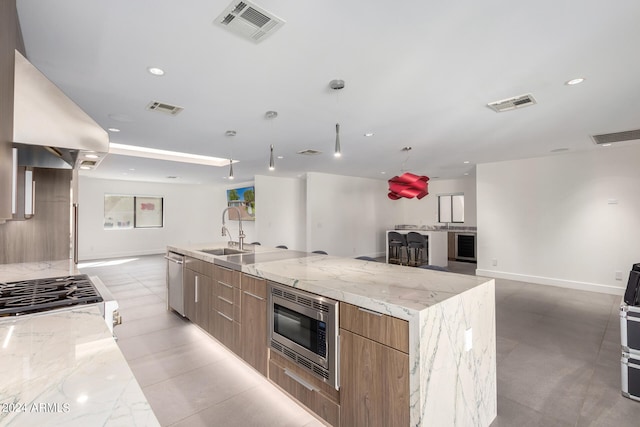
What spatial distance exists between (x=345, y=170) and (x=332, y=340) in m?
6.15

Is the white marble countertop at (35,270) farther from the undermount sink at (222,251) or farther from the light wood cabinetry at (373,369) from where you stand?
the light wood cabinetry at (373,369)

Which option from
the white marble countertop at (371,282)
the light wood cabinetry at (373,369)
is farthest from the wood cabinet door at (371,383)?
the white marble countertop at (371,282)

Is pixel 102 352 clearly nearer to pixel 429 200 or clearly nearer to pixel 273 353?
pixel 273 353

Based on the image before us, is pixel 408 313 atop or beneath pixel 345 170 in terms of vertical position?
beneath

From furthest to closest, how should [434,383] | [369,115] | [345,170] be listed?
[345,170], [369,115], [434,383]

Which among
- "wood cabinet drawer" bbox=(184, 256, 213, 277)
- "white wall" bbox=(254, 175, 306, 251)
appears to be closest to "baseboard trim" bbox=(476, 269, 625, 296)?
"white wall" bbox=(254, 175, 306, 251)

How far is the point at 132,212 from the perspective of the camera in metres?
9.78

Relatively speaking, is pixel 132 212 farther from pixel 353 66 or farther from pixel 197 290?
pixel 353 66

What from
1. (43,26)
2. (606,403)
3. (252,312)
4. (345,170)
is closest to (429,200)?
(345,170)

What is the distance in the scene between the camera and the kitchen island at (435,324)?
142 cm

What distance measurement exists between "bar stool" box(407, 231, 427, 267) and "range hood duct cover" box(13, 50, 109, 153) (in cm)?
699

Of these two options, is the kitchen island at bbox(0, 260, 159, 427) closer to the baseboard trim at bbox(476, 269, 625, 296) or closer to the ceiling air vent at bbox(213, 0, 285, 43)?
the ceiling air vent at bbox(213, 0, 285, 43)

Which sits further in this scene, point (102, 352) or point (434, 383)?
point (434, 383)

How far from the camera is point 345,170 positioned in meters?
7.61
